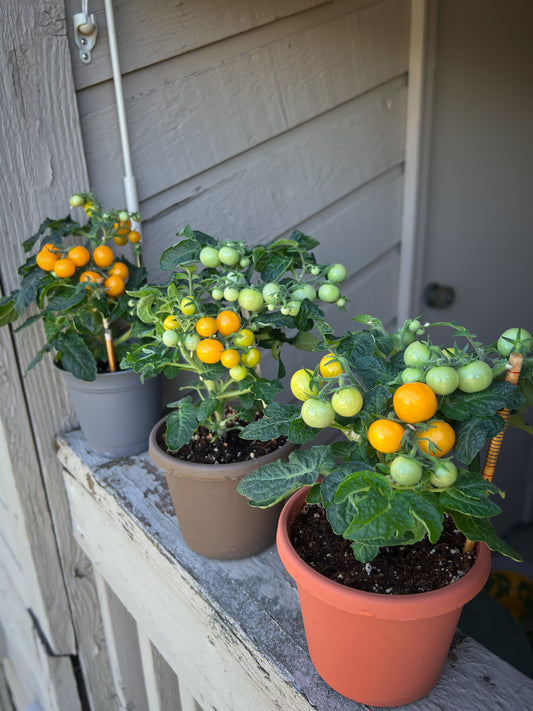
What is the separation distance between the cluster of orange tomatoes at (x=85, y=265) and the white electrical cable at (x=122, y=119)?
13 centimetres

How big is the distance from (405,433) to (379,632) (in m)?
0.23

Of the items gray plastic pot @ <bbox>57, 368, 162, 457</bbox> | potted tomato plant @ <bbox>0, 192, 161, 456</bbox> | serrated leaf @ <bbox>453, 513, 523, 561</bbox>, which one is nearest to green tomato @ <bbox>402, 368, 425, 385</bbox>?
serrated leaf @ <bbox>453, 513, 523, 561</bbox>

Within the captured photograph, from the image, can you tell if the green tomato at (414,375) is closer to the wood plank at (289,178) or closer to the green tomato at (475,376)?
the green tomato at (475,376)

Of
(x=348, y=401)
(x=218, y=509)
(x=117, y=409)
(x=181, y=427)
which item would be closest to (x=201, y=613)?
(x=218, y=509)

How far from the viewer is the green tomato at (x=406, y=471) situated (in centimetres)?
49

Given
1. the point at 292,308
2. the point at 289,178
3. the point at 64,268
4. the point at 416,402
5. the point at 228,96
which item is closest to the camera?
the point at 416,402

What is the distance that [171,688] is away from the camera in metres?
1.17

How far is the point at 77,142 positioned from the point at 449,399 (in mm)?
758

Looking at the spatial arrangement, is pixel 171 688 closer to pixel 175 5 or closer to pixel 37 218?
pixel 37 218

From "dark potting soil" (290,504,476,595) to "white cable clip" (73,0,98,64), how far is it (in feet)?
2.70

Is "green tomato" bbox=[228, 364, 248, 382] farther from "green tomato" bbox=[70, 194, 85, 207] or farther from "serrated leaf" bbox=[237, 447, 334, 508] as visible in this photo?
"green tomato" bbox=[70, 194, 85, 207]

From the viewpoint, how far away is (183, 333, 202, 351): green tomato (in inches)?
28.5

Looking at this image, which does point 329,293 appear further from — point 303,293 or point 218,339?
point 218,339

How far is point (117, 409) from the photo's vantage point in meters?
1.03
